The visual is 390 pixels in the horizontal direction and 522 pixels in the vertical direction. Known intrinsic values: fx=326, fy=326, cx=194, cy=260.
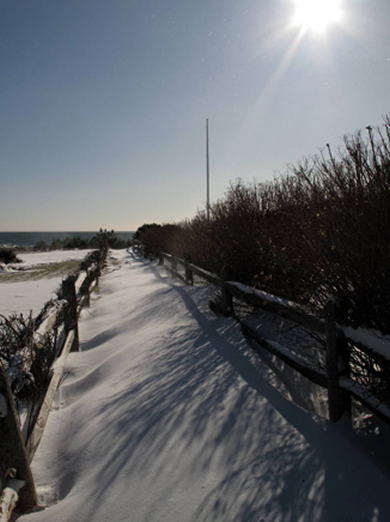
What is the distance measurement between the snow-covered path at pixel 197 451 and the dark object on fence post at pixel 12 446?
14 centimetres

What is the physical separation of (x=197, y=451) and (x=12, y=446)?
4.15 feet

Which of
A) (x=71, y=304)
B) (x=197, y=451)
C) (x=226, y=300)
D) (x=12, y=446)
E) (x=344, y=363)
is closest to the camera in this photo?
(x=12, y=446)

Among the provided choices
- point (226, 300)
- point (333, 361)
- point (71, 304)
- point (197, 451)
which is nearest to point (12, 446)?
point (197, 451)

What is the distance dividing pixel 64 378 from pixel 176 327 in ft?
6.01

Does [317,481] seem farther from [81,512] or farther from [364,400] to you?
[81,512]

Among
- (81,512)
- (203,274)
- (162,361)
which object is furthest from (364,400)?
(203,274)

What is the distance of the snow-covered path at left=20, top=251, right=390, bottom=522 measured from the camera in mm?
1976

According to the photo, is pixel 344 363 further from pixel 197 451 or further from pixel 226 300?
pixel 226 300

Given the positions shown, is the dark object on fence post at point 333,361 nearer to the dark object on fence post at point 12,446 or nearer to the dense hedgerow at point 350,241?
the dense hedgerow at point 350,241

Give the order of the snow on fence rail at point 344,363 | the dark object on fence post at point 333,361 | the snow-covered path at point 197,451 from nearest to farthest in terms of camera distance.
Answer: the snow-covered path at point 197,451
the snow on fence rail at point 344,363
the dark object on fence post at point 333,361

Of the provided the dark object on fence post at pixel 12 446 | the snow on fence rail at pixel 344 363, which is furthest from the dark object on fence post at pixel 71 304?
the snow on fence rail at pixel 344 363

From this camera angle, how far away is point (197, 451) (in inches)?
96.4

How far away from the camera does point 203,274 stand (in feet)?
23.5

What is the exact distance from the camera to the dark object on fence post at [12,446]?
1.99 m
